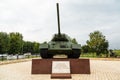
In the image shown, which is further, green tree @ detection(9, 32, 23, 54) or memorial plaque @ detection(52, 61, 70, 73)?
green tree @ detection(9, 32, 23, 54)

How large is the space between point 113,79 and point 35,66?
5406 millimetres

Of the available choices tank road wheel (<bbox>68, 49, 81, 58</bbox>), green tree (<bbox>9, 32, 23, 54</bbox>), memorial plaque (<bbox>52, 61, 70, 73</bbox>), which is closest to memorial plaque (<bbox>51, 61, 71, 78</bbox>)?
memorial plaque (<bbox>52, 61, 70, 73</bbox>)

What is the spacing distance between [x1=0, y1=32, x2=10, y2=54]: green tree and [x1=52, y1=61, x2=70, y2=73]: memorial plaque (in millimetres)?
43565

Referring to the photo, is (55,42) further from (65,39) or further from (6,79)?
(6,79)

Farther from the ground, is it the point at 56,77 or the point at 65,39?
the point at 65,39

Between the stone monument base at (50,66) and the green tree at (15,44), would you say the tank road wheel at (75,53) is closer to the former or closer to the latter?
the stone monument base at (50,66)

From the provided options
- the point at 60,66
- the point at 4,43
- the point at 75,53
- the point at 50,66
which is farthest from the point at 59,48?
the point at 4,43

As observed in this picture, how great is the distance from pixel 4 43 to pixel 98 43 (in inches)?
806

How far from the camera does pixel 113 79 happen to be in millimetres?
12227

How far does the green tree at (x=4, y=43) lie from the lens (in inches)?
2249

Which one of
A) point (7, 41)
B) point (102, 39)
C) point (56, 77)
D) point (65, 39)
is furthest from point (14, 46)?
point (56, 77)

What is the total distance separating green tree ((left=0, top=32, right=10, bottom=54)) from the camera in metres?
57.1

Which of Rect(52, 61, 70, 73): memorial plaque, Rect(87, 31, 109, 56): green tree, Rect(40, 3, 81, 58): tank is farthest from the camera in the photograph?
Result: Rect(87, 31, 109, 56): green tree

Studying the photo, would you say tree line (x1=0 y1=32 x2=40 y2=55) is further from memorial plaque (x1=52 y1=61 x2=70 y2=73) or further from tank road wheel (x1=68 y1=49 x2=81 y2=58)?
memorial plaque (x1=52 y1=61 x2=70 y2=73)
